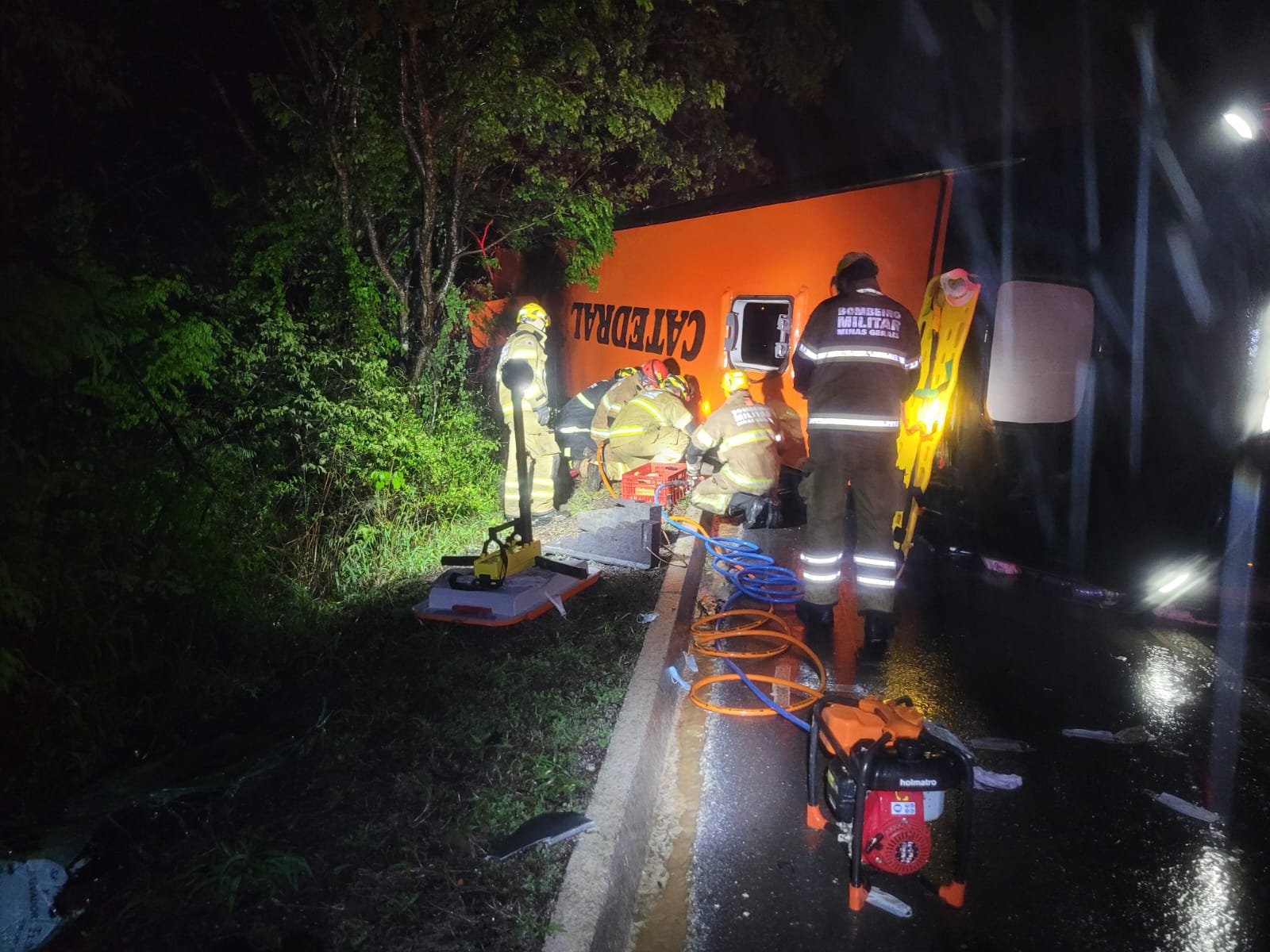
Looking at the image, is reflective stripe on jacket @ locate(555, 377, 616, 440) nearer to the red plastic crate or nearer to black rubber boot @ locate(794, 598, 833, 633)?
the red plastic crate


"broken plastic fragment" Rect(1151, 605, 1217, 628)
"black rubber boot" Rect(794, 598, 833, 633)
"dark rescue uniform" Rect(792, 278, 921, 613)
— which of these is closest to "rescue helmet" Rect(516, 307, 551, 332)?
"dark rescue uniform" Rect(792, 278, 921, 613)

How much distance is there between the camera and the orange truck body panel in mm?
6566

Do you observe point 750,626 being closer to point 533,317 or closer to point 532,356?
point 532,356

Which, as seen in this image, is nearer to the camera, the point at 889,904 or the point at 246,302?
the point at 889,904

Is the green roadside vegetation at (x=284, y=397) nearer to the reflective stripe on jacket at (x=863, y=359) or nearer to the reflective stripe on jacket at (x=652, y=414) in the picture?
the reflective stripe on jacket at (x=652, y=414)

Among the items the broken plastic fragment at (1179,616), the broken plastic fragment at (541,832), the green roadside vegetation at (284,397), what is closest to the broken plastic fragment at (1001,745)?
the green roadside vegetation at (284,397)

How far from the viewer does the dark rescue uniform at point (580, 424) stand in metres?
8.56

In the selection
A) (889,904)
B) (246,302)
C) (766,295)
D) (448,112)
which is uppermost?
(448,112)

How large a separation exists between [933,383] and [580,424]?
3.95 metres

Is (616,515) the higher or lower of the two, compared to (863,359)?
lower

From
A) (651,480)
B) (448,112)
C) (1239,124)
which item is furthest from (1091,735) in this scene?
(448,112)

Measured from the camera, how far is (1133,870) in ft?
9.12

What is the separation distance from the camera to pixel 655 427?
738cm

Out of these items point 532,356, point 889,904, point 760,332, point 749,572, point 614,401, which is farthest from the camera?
point 760,332
